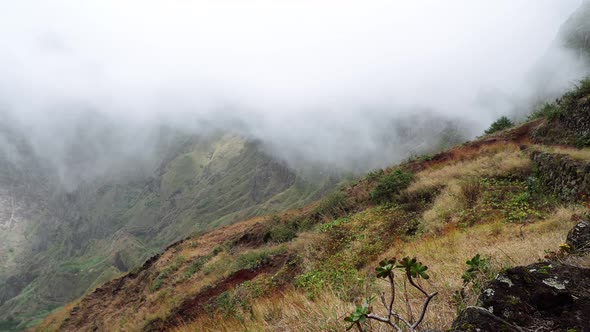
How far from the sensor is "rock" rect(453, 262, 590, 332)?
1604 mm

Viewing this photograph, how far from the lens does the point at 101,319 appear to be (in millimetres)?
18156

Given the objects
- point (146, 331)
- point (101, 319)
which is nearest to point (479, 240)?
point (146, 331)

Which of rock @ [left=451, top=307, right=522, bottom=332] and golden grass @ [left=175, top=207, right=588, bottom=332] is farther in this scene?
golden grass @ [left=175, top=207, right=588, bottom=332]

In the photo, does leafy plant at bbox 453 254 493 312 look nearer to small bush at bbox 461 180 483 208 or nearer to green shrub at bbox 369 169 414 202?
small bush at bbox 461 180 483 208

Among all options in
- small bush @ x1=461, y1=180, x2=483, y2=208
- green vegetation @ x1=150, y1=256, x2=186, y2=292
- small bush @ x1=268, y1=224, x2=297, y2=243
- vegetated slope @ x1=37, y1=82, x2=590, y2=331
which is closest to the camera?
vegetated slope @ x1=37, y1=82, x2=590, y2=331

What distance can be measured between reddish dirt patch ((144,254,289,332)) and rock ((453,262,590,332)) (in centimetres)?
1054

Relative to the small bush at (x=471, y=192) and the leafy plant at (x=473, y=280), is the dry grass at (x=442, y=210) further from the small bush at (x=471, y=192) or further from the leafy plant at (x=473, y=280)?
the leafy plant at (x=473, y=280)

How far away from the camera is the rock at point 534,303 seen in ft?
5.26

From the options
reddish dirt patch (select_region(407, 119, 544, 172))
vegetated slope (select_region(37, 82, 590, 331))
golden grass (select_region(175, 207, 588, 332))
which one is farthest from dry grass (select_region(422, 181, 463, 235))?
reddish dirt patch (select_region(407, 119, 544, 172))

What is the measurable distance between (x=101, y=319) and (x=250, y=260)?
10.9 meters

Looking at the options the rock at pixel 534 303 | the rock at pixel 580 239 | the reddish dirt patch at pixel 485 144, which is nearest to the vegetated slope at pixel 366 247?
the reddish dirt patch at pixel 485 144

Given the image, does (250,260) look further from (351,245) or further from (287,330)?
(287,330)

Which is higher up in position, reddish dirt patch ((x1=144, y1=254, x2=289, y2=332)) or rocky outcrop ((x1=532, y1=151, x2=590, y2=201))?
rocky outcrop ((x1=532, y1=151, x2=590, y2=201))

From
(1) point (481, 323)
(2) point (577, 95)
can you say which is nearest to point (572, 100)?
(2) point (577, 95)
